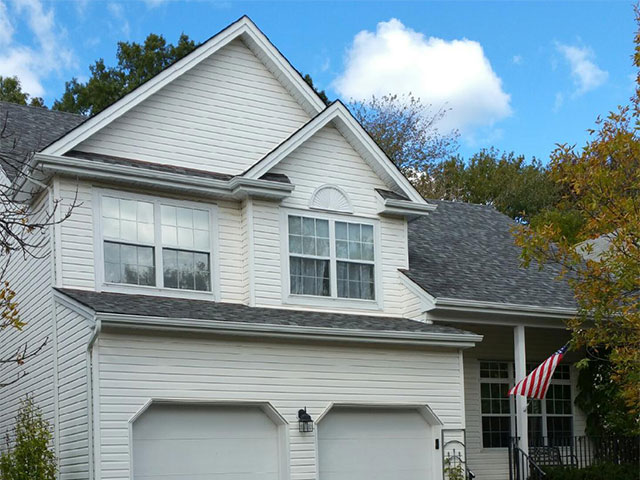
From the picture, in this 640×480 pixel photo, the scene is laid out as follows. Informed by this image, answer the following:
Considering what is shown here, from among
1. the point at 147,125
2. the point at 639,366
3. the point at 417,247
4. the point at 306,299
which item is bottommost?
the point at 639,366

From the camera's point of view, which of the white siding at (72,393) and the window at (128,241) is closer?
the white siding at (72,393)

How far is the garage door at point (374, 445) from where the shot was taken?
615 inches

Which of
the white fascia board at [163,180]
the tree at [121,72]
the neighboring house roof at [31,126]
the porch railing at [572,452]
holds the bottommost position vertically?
the porch railing at [572,452]

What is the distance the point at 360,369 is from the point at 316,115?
5.11m

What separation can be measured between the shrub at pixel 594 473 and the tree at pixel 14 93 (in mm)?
Answer: 30942

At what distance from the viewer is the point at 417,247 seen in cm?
2028

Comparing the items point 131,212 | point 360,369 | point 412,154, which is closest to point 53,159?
point 131,212

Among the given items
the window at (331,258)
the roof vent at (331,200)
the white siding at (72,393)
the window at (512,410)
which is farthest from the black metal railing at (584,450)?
the white siding at (72,393)

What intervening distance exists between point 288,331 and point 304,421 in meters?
1.46

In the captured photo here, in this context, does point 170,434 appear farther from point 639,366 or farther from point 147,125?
point 639,366

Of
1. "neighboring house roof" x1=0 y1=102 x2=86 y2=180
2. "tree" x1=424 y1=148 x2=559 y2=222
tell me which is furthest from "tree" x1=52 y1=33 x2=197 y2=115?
"neighboring house roof" x1=0 y1=102 x2=86 y2=180

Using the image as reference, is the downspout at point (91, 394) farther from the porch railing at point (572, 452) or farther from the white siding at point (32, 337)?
the porch railing at point (572, 452)

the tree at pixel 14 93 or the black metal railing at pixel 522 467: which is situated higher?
the tree at pixel 14 93

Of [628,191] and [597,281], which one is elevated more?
[628,191]
